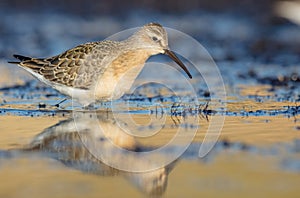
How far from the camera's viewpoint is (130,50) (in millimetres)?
8898

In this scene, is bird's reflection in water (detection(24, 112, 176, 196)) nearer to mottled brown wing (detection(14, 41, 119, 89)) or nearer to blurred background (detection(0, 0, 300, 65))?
mottled brown wing (detection(14, 41, 119, 89))

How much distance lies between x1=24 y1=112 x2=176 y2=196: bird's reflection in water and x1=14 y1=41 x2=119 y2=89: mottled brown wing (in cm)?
47

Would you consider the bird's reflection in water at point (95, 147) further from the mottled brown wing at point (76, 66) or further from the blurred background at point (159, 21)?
the blurred background at point (159, 21)

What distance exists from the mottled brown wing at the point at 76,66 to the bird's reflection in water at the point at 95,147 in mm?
467

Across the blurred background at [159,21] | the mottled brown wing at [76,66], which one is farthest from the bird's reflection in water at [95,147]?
the blurred background at [159,21]

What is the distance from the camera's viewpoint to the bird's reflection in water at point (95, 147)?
6.03 m

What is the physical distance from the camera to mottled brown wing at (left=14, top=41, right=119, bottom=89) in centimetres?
877

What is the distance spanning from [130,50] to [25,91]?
7.09 ft

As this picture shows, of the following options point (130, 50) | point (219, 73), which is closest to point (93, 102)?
point (130, 50)

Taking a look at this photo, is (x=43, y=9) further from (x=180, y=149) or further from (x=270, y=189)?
(x=270, y=189)

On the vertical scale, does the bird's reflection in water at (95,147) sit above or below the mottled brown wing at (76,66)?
below

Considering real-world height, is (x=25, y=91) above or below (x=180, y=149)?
above

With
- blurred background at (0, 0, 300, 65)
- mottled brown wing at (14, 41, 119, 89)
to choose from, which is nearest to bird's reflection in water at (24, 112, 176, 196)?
mottled brown wing at (14, 41, 119, 89)

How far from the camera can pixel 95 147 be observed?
279 inches
